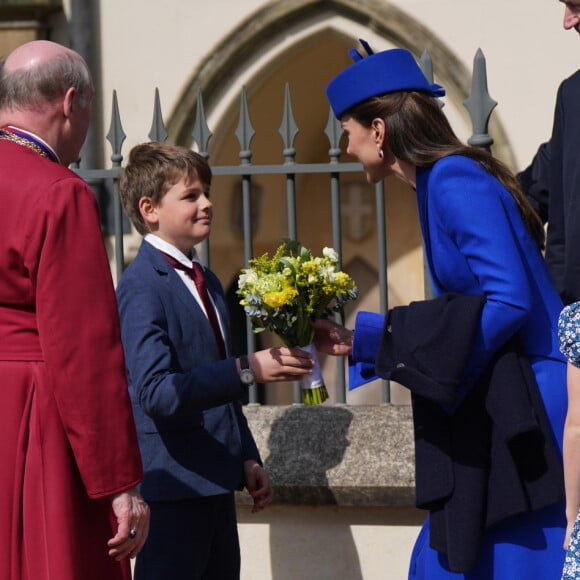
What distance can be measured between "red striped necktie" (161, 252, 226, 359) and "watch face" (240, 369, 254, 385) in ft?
1.13

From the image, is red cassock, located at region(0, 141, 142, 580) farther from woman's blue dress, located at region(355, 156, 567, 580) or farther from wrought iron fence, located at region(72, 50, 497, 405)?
wrought iron fence, located at region(72, 50, 497, 405)

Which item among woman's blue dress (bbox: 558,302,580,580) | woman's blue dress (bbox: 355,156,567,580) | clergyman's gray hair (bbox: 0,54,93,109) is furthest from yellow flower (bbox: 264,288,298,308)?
woman's blue dress (bbox: 558,302,580,580)

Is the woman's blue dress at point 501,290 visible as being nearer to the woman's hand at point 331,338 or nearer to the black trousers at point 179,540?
the woman's hand at point 331,338

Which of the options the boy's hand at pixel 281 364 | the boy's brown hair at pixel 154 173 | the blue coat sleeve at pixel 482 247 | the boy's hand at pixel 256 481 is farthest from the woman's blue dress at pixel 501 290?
the boy's brown hair at pixel 154 173

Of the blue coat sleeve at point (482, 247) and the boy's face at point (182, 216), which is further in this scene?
the boy's face at point (182, 216)

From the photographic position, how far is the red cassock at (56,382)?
9.64ft

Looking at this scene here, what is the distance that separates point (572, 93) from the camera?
360cm

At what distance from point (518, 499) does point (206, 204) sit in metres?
1.33

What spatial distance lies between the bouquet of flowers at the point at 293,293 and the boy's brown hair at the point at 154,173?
0.53m

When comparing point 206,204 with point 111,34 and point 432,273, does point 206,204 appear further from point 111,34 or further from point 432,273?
point 111,34

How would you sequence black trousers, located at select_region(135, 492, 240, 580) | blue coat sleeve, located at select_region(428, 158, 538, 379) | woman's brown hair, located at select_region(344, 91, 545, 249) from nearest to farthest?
blue coat sleeve, located at select_region(428, 158, 538, 379) → woman's brown hair, located at select_region(344, 91, 545, 249) → black trousers, located at select_region(135, 492, 240, 580)

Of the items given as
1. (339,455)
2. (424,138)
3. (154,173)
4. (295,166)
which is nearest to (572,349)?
(424,138)

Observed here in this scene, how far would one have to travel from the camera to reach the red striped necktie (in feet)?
12.4

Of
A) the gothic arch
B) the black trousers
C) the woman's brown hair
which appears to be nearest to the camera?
the woman's brown hair
